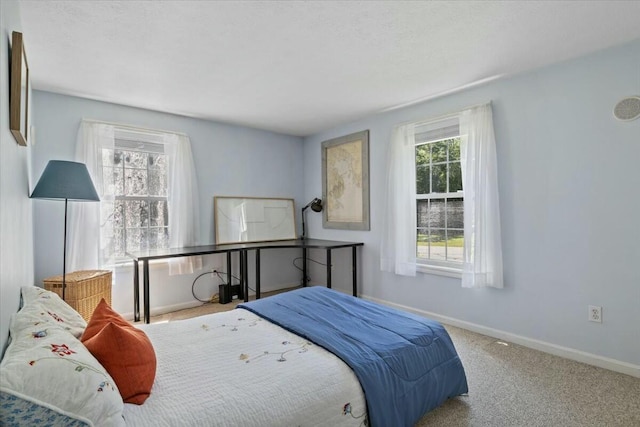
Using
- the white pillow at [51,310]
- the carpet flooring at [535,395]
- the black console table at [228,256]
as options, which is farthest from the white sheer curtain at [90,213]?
the carpet flooring at [535,395]

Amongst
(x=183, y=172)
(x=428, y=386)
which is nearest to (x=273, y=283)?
(x=183, y=172)

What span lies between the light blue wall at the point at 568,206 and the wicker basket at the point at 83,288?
3.38 metres

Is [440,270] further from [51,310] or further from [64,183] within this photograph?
[64,183]

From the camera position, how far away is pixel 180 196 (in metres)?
3.88

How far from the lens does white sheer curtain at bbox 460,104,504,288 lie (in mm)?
2922

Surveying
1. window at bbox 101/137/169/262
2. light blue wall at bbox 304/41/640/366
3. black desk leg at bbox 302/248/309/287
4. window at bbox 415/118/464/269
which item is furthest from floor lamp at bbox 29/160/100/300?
light blue wall at bbox 304/41/640/366

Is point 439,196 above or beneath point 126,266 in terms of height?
above

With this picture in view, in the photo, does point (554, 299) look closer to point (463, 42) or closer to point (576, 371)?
point (576, 371)

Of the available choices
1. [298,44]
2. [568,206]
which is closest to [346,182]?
[298,44]

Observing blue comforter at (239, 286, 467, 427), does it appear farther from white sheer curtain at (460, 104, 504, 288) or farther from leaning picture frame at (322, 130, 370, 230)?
leaning picture frame at (322, 130, 370, 230)

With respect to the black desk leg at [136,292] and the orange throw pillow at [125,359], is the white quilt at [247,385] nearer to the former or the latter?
the orange throw pillow at [125,359]

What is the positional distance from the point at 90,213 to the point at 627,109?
4.63 m

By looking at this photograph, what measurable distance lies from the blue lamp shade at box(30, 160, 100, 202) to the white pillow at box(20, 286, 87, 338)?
955 mm

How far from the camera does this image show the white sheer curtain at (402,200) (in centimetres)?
361
